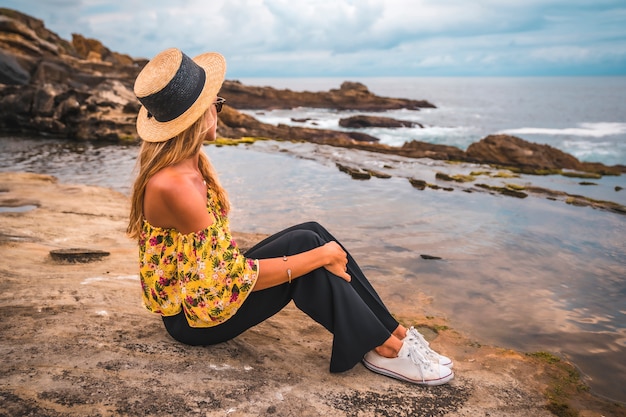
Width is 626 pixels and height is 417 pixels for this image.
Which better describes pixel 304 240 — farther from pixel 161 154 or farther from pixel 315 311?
pixel 161 154

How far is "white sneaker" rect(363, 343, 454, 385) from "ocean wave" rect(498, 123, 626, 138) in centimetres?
4403

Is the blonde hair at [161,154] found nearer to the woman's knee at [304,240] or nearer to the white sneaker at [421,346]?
the woman's knee at [304,240]

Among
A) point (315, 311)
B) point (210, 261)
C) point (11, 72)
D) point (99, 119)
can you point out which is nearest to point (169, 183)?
point (210, 261)

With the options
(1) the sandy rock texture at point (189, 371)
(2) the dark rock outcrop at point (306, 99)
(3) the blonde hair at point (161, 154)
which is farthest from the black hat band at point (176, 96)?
(2) the dark rock outcrop at point (306, 99)

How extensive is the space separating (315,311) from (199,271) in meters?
0.85

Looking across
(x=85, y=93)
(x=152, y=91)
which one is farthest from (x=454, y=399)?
(x=85, y=93)

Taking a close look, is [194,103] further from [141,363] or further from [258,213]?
[258,213]

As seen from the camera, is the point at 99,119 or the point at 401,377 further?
the point at 99,119

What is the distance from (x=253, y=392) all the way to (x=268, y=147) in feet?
70.9

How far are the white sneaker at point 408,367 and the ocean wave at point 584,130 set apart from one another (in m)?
44.0

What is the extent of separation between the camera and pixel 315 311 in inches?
126

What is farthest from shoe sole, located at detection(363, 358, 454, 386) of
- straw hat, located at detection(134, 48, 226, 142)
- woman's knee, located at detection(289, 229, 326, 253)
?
straw hat, located at detection(134, 48, 226, 142)

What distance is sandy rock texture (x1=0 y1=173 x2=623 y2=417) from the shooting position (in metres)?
2.68

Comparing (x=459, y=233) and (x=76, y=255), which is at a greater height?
(x=76, y=255)
